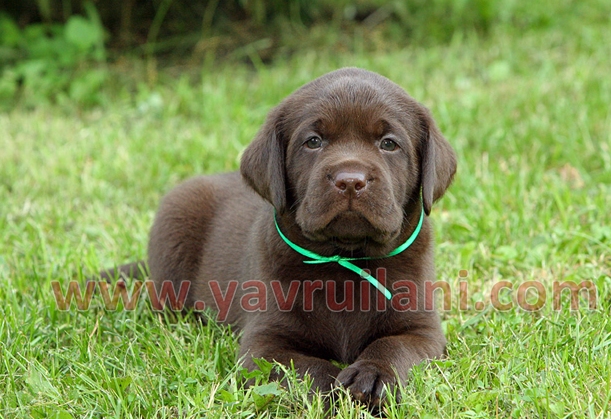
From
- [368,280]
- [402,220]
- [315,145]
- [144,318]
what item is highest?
[315,145]

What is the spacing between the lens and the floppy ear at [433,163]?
11.2 feet

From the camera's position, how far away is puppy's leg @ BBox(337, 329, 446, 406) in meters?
3.00

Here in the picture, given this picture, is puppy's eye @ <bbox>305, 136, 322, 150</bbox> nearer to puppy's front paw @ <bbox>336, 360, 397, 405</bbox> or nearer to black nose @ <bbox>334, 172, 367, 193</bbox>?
black nose @ <bbox>334, 172, 367, 193</bbox>

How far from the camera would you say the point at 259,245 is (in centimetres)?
372

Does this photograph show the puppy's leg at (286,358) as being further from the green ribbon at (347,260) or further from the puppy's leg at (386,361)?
the green ribbon at (347,260)

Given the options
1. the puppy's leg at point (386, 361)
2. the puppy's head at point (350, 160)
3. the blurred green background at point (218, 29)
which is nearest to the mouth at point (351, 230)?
the puppy's head at point (350, 160)

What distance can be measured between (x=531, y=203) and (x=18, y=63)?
5.30 m

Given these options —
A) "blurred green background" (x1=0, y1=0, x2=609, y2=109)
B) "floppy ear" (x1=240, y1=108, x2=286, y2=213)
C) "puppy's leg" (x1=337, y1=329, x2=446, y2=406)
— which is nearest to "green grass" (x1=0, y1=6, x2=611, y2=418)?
"puppy's leg" (x1=337, y1=329, x2=446, y2=406)

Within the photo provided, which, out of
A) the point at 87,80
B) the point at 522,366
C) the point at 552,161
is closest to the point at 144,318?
the point at 522,366

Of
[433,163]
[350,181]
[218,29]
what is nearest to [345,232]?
[350,181]

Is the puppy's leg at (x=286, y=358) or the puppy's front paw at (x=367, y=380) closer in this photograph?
the puppy's front paw at (x=367, y=380)

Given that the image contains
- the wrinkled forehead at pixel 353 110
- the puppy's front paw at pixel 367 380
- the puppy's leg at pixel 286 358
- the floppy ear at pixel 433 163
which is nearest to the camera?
the puppy's front paw at pixel 367 380

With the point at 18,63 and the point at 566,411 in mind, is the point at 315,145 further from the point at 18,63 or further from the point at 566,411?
the point at 18,63

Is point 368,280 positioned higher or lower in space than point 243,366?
higher
